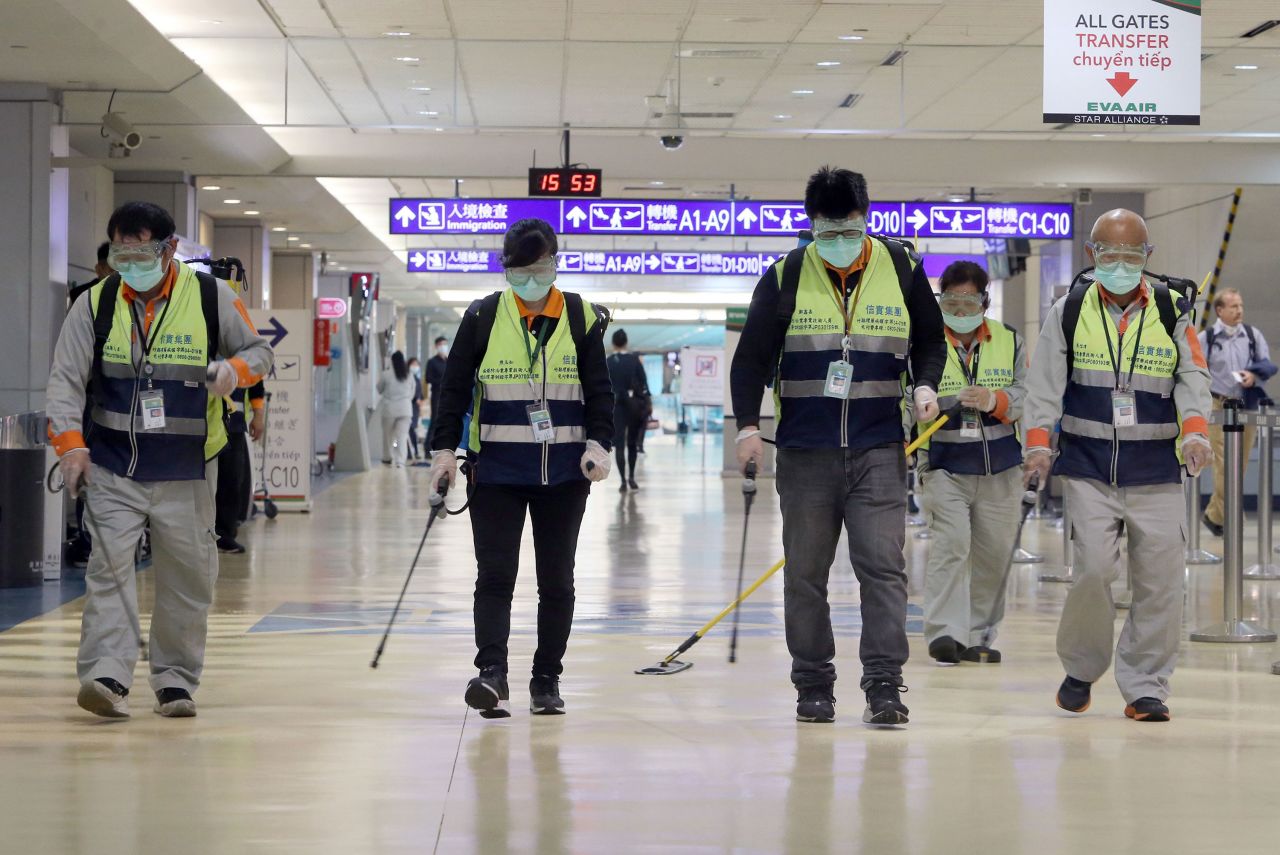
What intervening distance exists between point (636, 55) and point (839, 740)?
7893 millimetres

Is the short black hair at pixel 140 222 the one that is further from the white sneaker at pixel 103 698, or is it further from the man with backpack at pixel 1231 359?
the man with backpack at pixel 1231 359

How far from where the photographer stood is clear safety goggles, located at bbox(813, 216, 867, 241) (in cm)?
482

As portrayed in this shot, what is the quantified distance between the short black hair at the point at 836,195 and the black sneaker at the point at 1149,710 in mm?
1712

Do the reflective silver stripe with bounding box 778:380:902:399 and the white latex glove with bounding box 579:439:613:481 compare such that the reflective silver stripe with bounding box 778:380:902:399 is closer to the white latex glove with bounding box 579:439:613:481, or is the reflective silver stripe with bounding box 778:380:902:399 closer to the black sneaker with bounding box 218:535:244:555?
the white latex glove with bounding box 579:439:613:481

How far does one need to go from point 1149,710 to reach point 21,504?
664cm

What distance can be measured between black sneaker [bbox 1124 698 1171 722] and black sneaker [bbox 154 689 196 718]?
2.87m

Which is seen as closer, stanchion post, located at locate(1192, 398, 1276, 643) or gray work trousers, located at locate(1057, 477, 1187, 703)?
gray work trousers, located at locate(1057, 477, 1187, 703)

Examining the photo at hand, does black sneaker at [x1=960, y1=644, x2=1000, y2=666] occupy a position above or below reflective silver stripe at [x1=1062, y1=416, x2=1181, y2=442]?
below

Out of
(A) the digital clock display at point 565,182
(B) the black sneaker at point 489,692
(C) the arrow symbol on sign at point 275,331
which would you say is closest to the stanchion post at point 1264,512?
(B) the black sneaker at point 489,692

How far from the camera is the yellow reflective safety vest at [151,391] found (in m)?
4.95

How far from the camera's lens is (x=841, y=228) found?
4816 mm

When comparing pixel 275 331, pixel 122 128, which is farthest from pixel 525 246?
pixel 275 331

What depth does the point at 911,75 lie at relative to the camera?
12375mm

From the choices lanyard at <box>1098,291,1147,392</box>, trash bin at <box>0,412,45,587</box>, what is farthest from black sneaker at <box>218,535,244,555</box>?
lanyard at <box>1098,291,1147,392</box>
